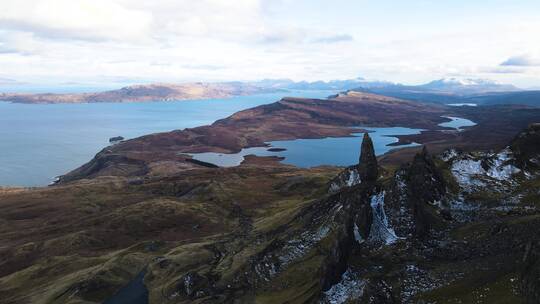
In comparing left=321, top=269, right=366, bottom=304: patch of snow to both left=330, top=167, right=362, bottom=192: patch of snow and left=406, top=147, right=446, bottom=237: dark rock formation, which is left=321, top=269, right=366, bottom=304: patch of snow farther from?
left=330, top=167, right=362, bottom=192: patch of snow

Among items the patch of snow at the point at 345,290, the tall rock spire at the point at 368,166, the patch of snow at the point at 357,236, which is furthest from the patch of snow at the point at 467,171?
the patch of snow at the point at 345,290

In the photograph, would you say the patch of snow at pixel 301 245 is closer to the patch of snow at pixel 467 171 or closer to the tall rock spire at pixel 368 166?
the tall rock spire at pixel 368 166

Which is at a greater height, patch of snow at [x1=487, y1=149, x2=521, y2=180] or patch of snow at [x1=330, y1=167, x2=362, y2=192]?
patch of snow at [x1=487, y1=149, x2=521, y2=180]

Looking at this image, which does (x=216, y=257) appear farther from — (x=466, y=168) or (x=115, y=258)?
(x=466, y=168)

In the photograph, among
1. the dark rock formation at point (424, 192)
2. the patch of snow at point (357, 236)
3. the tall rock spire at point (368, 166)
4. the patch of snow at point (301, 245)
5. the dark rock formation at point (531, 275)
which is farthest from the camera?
the tall rock spire at point (368, 166)

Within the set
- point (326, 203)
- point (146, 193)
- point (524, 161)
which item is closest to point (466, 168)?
point (524, 161)

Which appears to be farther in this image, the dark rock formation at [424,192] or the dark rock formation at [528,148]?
the dark rock formation at [528,148]

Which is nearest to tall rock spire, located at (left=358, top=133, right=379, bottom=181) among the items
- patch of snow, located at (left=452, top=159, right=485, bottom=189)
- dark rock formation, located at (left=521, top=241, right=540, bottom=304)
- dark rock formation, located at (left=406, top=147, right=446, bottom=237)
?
dark rock formation, located at (left=406, top=147, right=446, bottom=237)
